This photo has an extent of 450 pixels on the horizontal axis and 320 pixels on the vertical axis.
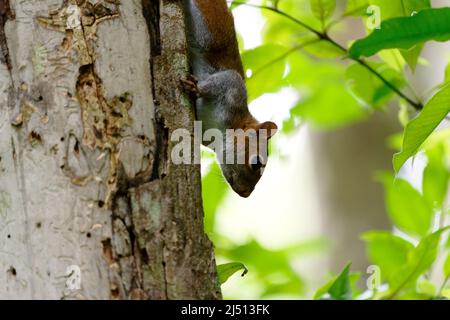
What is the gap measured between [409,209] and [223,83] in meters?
0.99

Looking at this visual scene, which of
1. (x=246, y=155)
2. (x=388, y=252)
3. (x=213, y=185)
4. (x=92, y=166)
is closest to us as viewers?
(x=92, y=166)

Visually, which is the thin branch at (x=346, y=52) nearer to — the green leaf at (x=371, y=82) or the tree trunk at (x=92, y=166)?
the green leaf at (x=371, y=82)

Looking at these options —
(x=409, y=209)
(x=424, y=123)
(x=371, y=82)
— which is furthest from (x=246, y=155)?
(x=424, y=123)

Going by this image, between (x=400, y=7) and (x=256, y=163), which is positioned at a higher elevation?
(x=400, y=7)

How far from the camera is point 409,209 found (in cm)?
321

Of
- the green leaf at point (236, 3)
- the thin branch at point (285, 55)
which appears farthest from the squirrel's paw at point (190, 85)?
the thin branch at point (285, 55)

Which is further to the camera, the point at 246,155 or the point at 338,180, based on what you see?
the point at 338,180

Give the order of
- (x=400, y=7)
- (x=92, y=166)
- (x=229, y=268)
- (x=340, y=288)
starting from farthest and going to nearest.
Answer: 1. (x=340, y=288)
2. (x=400, y=7)
3. (x=229, y=268)
4. (x=92, y=166)

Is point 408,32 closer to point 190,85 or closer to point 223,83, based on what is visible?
point 190,85

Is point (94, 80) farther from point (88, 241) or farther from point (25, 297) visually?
point (25, 297)

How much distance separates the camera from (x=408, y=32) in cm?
196

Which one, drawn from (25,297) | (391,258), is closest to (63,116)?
(25,297)

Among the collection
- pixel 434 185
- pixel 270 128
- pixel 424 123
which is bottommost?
pixel 434 185

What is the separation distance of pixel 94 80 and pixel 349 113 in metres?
3.92
